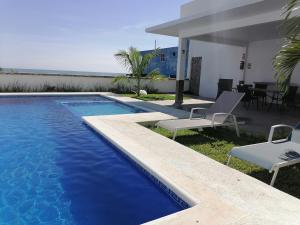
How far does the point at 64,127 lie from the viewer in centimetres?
769

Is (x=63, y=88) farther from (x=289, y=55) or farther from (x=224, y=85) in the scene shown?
(x=289, y=55)

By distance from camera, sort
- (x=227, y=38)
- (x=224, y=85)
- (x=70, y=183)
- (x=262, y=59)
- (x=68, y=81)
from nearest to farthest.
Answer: (x=70, y=183) < (x=227, y=38) < (x=262, y=59) < (x=224, y=85) < (x=68, y=81)

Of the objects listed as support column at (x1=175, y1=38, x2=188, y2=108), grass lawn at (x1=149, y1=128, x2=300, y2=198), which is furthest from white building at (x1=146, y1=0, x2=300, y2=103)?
grass lawn at (x1=149, y1=128, x2=300, y2=198)

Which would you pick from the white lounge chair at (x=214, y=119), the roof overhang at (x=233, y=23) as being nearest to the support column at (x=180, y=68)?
the roof overhang at (x=233, y=23)

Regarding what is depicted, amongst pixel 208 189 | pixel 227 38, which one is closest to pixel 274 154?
pixel 208 189

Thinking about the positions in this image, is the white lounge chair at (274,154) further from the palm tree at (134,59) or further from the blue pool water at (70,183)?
the palm tree at (134,59)

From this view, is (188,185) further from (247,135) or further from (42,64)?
(42,64)

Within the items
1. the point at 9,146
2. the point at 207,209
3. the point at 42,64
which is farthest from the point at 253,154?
the point at 42,64

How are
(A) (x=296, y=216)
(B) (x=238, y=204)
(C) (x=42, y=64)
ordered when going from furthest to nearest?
(C) (x=42, y=64) → (B) (x=238, y=204) → (A) (x=296, y=216)

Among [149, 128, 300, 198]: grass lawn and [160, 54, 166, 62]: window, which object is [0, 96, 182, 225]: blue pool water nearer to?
[149, 128, 300, 198]: grass lawn

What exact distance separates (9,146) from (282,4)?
25.4ft

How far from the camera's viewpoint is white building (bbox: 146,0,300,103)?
8.26 meters

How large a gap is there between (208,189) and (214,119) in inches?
137

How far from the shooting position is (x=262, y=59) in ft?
44.4
